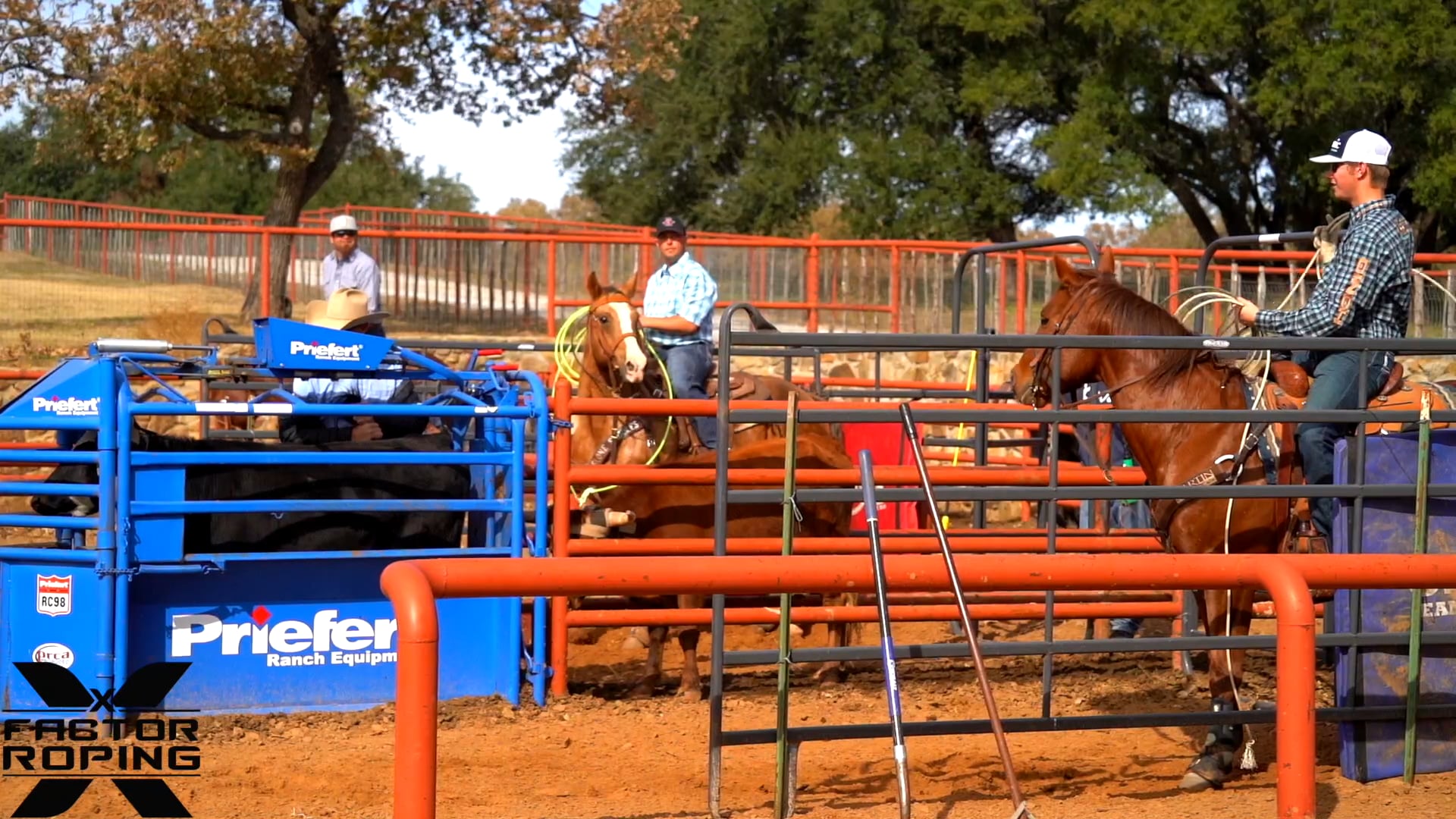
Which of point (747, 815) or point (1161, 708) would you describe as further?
point (1161, 708)

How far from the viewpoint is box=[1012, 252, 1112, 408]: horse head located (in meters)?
6.60

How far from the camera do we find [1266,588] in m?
3.71

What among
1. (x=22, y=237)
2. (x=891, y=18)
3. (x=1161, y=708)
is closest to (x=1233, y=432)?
(x=1161, y=708)

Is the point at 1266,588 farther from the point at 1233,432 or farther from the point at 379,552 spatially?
the point at 379,552

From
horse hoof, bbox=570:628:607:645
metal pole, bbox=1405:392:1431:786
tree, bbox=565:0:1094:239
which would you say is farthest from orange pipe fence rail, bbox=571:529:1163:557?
tree, bbox=565:0:1094:239

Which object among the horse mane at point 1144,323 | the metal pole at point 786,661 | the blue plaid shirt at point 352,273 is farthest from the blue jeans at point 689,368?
the metal pole at point 786,661

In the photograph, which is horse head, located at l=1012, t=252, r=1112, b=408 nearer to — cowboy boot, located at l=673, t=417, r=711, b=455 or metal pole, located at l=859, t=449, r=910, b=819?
metal pole, located at l=859, t=449, r=910, b=819

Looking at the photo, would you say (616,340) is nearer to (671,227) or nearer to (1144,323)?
(671,227)

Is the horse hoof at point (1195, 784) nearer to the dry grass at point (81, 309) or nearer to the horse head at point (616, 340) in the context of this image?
the horse head at point (616, 340)

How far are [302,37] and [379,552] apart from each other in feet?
58.9

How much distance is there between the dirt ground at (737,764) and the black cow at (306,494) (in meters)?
0.81

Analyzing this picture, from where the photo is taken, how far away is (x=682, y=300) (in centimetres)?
969

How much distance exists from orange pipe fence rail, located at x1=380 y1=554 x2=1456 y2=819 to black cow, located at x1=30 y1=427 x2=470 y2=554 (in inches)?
137

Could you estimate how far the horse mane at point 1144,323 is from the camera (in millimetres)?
6527
